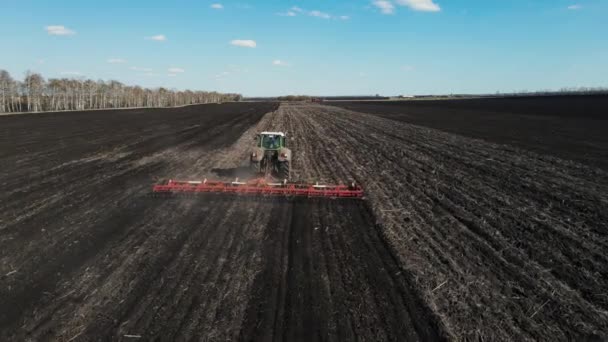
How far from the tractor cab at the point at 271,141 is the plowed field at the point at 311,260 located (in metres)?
1.80

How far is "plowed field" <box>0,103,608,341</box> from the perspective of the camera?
5.27 meters

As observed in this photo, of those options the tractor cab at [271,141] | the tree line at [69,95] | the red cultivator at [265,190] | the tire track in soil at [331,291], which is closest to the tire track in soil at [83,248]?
the red cultivator at [265,190]

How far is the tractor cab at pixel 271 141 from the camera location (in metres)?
13.3

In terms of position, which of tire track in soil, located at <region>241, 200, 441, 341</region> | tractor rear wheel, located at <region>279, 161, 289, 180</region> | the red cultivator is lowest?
tire track in soil, located at <region>241, 200, 441, 341</region>

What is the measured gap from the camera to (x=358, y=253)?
759 cm

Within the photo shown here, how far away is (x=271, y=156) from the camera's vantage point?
13562 millimetres

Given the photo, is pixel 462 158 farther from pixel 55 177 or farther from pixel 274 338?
pixel 55 177

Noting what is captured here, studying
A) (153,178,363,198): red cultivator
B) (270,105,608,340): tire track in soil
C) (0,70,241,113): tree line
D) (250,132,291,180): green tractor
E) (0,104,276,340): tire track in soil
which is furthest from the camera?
(0,70,241,113): tree line

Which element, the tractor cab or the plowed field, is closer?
the plowed field

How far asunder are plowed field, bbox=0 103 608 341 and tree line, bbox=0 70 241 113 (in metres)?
68.2

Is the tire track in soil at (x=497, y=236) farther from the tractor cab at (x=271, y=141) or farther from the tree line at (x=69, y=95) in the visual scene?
the tree line at (x=69, y=95)

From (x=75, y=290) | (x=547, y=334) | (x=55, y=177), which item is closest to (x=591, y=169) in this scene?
(x=547, y=334)

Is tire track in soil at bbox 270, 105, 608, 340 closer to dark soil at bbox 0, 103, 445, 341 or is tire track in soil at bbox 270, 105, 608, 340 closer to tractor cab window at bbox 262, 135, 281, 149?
dark soil at bbox 0, 103, 445, 341

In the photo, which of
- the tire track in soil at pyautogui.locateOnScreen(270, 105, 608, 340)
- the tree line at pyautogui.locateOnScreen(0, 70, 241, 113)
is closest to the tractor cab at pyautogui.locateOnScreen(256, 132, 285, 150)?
the tire track in soil at pyautogui.locateOnScreen(270, 105, 608, 340)
